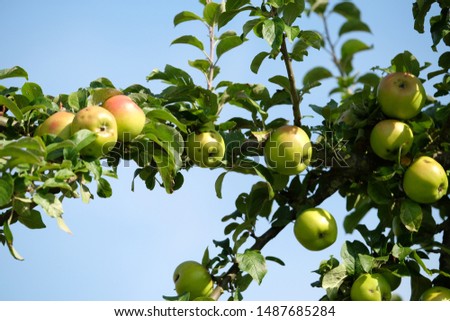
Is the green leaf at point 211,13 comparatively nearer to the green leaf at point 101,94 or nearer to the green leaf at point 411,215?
the green leaf at point 101,94

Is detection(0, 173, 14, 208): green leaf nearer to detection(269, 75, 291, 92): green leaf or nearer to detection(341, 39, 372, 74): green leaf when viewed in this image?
detection(269, 75, 291, 92): green leaf

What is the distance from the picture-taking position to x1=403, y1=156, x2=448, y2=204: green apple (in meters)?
2.45

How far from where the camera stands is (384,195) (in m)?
2.55

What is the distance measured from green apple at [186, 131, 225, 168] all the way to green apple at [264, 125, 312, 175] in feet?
0.58

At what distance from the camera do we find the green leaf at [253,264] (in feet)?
7.30

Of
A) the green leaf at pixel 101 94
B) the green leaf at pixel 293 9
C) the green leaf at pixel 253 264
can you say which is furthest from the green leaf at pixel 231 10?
the green leaf at pixel 253 264

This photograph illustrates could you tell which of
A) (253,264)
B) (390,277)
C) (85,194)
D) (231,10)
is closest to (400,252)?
(390,277)

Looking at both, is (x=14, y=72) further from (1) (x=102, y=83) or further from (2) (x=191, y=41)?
(2) (x=191, y=41)

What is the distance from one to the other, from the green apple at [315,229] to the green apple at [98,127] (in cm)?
81

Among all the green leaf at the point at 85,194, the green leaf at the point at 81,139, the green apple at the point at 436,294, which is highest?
the green leaf at the point at 81,139

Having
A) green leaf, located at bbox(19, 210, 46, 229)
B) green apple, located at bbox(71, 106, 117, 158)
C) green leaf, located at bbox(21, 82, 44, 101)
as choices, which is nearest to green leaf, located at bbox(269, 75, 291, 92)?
green apple, located at bbox(71, 106, 117, 158)

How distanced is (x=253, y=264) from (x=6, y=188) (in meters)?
0.88

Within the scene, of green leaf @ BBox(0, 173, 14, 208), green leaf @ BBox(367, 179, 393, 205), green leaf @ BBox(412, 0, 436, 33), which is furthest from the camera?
green leaf @ BBox(412, 0, 436, 33)
